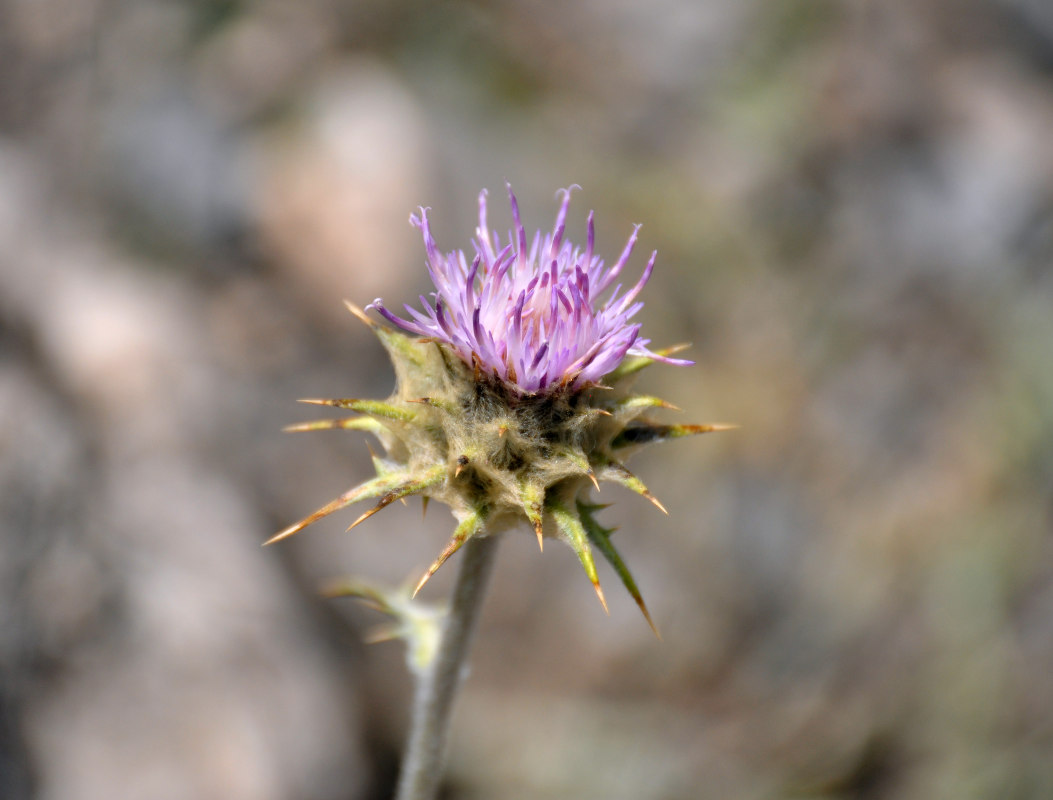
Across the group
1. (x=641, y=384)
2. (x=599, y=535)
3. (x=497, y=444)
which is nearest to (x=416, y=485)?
(x=497, y=444)

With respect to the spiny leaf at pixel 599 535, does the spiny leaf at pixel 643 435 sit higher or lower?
higher

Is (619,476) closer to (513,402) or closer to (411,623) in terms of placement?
(513,402)

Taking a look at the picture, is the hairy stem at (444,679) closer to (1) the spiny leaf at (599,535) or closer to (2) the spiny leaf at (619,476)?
(1) the spiny leaf at (599,535)

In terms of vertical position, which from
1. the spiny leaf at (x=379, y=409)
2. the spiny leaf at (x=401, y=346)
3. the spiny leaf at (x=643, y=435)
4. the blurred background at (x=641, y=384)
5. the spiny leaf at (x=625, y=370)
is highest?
the blurred background at (x=641, y=384)

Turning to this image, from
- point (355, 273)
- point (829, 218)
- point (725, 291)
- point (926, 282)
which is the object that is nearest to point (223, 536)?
point (355, 273)

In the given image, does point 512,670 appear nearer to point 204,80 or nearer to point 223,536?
point 223,536

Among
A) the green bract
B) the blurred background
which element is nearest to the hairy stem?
the green bract

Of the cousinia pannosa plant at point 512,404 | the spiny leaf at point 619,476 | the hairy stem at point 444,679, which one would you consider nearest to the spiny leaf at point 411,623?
the hairy stem at point 444,679
